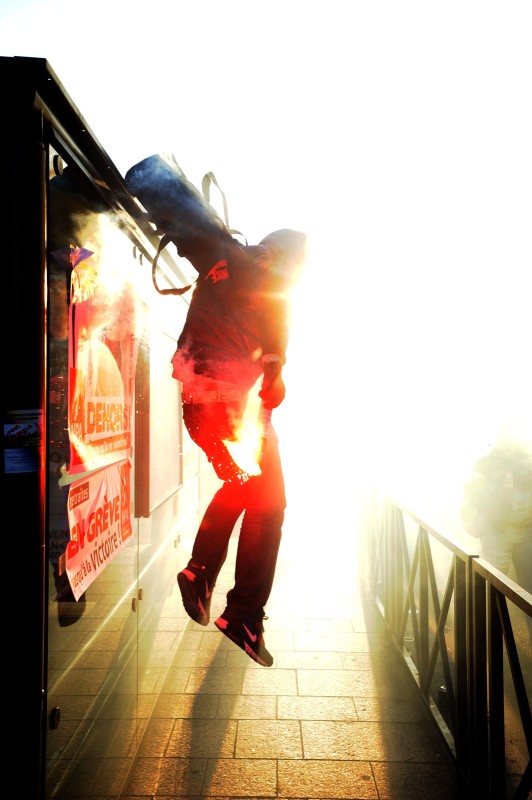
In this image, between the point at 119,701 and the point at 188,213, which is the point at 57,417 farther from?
the point at 119,701

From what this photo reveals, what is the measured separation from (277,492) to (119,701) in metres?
1.90

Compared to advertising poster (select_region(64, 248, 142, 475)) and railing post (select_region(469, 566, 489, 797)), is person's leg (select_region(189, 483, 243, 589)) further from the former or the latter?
railing post (select_region(469, 566, 489, 797))

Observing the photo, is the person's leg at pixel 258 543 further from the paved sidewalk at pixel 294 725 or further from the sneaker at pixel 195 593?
the paved sidewalk at pixel 294 725

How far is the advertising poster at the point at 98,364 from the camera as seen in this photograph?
2275mm

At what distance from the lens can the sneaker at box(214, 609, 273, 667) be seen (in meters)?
2.20

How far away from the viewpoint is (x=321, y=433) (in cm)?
2512

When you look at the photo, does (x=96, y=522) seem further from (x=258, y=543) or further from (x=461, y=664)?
(x=461, y=664)

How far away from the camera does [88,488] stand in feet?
8.20

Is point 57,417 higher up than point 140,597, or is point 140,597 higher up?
point 57,417

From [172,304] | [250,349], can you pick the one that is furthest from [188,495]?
[250,349]

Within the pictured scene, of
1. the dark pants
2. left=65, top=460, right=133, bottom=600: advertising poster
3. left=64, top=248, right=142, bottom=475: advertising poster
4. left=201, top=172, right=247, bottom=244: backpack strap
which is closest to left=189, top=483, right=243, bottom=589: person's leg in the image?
the dark pants

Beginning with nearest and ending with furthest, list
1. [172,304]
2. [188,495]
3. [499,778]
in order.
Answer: [499,778]
[172,304]
[188,495]

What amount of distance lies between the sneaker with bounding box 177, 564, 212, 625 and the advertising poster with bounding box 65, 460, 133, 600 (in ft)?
1.47

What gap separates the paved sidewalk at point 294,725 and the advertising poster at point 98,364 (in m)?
2.38
